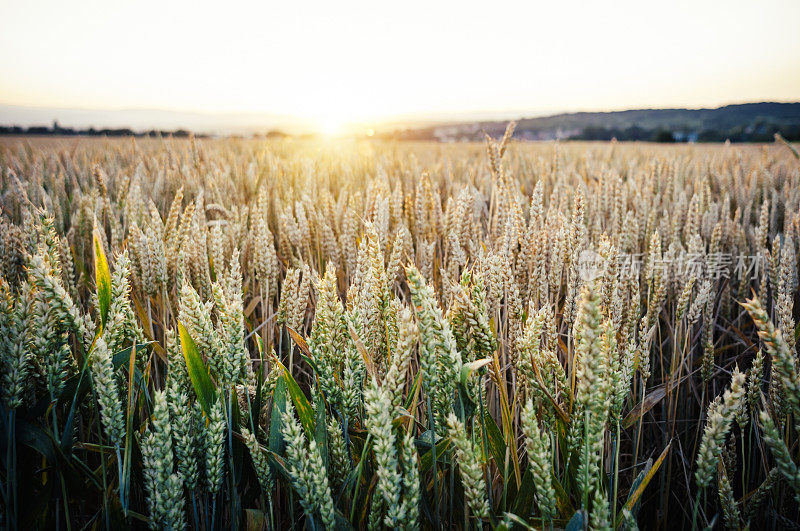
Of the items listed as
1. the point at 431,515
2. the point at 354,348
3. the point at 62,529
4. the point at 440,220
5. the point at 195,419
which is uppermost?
the point at 440,220

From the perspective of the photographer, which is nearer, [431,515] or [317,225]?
[431,515]

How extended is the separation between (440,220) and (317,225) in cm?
54

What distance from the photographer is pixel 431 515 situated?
0.80 metres

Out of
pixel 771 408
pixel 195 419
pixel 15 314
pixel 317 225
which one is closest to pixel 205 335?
pixel 195 419

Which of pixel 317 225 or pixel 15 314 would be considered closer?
pixel 15 314

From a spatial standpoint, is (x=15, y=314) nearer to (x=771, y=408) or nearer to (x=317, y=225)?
(x=317, y=225)

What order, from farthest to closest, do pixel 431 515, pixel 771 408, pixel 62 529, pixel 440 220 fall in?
pixel 440 220 → pixel 771 408 → pixel 62 529 → pixel 431 515

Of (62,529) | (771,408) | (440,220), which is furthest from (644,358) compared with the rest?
(62,529)

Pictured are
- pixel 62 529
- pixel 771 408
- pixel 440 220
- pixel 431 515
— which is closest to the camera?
pixel 431 515

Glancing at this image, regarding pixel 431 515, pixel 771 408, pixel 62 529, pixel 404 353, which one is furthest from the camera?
pixel 771 408

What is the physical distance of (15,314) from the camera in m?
0.74

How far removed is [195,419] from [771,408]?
1371mm

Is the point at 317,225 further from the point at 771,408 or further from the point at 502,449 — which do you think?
the point at 771,408

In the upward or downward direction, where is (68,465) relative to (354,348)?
downward
